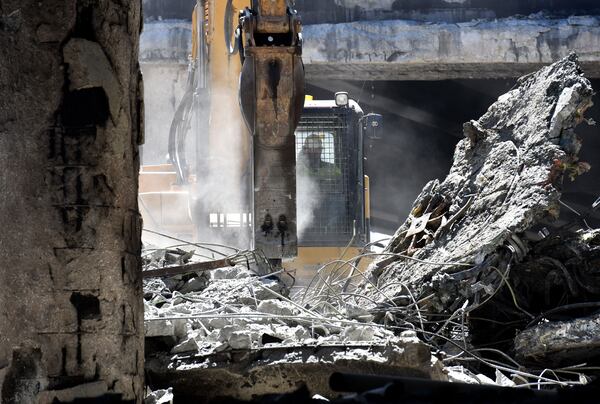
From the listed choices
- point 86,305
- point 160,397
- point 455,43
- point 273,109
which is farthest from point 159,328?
point 455,43

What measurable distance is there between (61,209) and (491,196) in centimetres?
419

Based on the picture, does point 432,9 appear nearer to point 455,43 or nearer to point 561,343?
point 455,43

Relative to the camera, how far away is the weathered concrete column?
328 centimetres

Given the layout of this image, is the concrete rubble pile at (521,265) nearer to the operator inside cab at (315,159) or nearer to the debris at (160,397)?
the debris at (160,397)

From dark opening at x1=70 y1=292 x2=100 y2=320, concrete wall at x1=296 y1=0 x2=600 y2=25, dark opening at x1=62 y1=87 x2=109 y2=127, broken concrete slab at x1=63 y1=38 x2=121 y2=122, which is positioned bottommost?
dark opening at x1=70 y1=292 x2=100 y2=320

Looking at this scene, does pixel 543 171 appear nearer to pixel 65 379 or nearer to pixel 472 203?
pixel 472 203

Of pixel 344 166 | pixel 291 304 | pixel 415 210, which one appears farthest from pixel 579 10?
pixel 291 304

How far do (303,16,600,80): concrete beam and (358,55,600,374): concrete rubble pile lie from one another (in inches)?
486

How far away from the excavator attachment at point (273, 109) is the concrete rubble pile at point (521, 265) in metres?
0.80

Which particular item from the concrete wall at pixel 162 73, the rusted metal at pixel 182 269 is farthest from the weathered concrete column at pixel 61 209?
the concrete wall at pixel 162 73

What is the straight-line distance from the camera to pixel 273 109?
7391mm

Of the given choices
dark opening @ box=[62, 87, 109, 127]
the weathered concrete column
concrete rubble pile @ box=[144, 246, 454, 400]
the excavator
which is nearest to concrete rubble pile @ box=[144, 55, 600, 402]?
concrete rubble pile @ box=[144, 246, 454, 400]

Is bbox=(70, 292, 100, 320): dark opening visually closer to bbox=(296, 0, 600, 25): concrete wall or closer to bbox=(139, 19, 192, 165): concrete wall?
bbox=(139, 19, 192, 165): concrete wall

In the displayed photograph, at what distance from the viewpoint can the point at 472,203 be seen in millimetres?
7215
